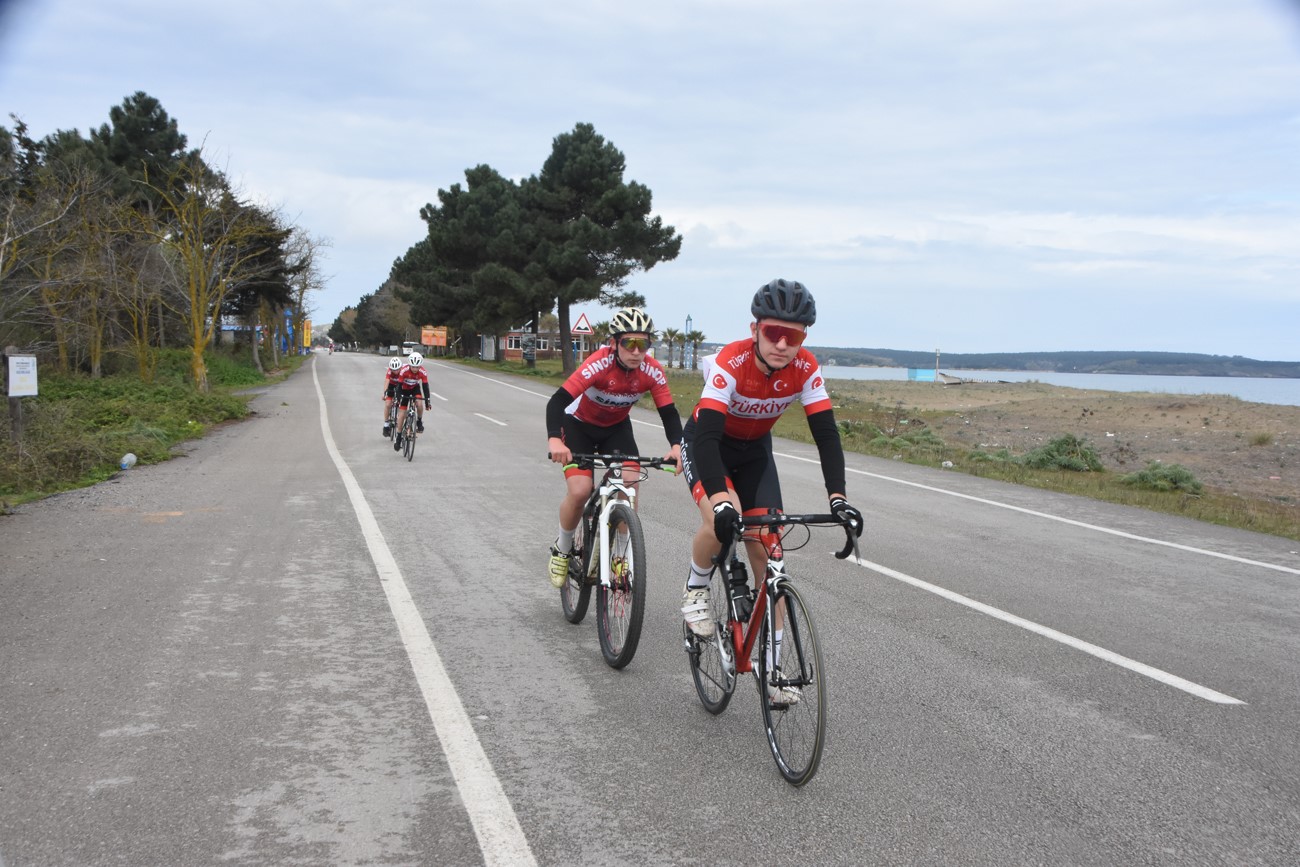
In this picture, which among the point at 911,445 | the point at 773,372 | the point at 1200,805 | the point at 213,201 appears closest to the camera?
the point at 1200,805

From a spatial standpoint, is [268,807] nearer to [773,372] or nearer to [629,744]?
[629,744]

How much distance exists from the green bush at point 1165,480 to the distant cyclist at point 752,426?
1259 cm

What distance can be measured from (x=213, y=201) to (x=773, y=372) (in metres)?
30.5

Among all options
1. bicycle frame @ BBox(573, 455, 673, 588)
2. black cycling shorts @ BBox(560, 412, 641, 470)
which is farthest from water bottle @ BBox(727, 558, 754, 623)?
black cycling shorts @ BBox(560, 412, 641, 470)

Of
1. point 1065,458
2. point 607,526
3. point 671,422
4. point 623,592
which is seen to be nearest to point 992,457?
point 1065,458

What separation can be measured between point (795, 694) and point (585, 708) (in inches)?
46.2

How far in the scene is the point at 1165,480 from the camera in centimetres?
1546

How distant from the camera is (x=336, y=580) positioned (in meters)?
7.24

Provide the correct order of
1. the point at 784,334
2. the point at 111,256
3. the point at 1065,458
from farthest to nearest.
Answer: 1. the point at 111,256
2. the point at 1065,458
3. the point at 784,334

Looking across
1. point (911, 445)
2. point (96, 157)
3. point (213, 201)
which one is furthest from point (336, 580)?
point (96, 157)

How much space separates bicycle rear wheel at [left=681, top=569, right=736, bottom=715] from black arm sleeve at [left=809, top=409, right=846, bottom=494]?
0.69m

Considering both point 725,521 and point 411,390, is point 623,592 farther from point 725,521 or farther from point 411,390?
point 411,390

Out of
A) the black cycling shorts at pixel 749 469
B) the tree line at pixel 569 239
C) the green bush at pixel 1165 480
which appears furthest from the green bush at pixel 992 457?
the tree line at pixel 569 239

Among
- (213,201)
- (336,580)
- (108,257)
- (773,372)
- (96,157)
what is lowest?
(336,580)
